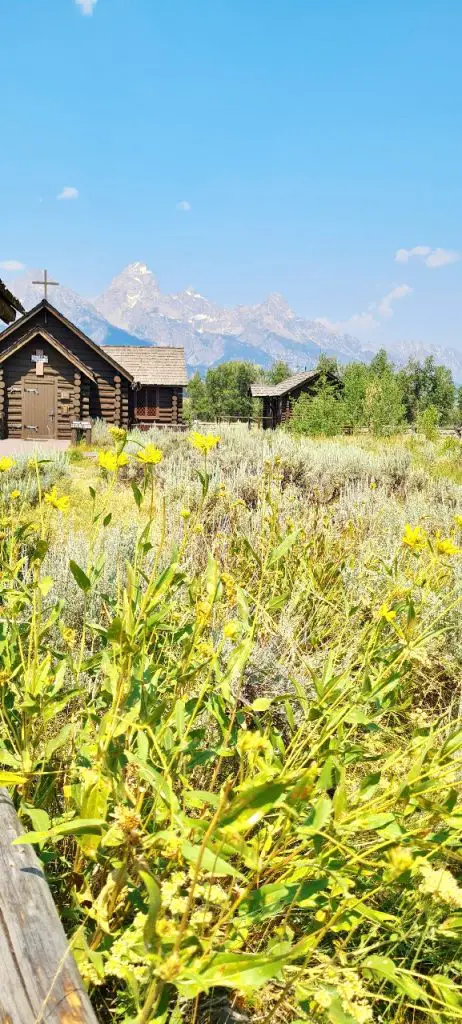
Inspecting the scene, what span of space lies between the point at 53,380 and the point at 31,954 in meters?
21.1

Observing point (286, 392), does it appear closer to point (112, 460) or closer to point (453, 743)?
point (112, 460)

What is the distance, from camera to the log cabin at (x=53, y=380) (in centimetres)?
2047

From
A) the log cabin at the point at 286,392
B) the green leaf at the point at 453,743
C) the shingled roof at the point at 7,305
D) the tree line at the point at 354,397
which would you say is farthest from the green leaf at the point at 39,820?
the log cabin at the point at 286,392

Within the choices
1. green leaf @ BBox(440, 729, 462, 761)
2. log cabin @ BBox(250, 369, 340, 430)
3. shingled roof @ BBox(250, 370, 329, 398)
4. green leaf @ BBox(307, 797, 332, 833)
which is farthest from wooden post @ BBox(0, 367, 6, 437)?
→ green leaf @ BBox(307, 797, 332, 833)

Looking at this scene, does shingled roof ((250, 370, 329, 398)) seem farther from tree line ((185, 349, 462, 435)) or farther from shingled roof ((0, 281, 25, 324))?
shingled roof ((0, 281, 25, 324))

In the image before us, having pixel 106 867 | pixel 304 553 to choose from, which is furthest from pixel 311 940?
pixel 304 553

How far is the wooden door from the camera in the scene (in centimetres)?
2075

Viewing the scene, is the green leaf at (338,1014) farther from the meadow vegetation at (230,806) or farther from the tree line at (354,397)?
the tree line at (354,397)

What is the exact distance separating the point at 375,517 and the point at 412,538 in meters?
3.48

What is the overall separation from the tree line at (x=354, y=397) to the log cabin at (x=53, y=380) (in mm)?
6797

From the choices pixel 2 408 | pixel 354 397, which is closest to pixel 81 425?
pixel 2 408

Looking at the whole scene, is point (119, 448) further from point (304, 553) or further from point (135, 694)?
point (304, 553)

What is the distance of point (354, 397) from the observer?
2248 centimetres

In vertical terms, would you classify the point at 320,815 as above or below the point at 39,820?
above
